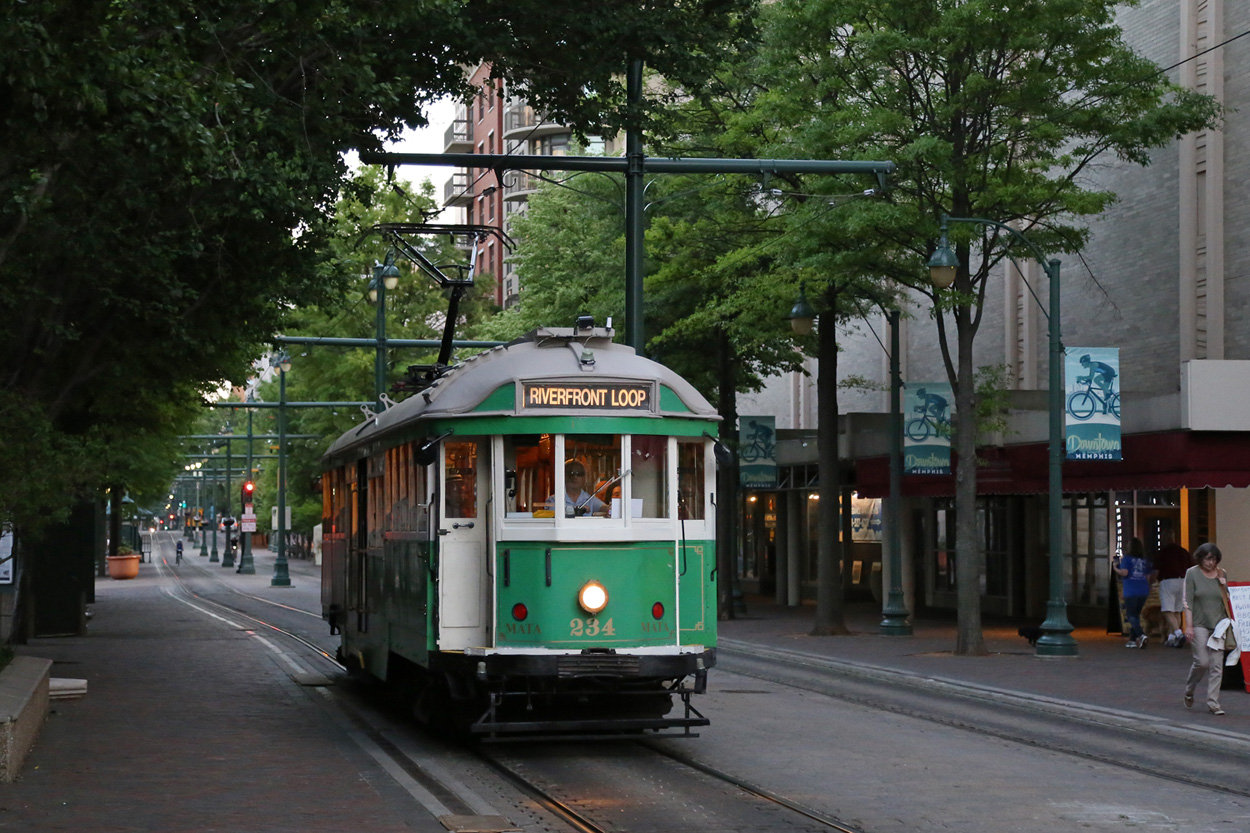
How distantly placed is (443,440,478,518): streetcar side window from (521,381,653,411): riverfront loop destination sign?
2.12ft

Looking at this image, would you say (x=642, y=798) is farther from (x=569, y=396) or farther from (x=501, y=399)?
(x=501, y=399)

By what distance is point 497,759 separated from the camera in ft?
43.3

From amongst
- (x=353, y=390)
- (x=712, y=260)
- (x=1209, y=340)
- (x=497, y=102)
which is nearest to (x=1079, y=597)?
(x=1209, y=340)

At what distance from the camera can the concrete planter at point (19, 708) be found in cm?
1169

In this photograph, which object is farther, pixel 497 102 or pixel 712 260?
pixel 497 102

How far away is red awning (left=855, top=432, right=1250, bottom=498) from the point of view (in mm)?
24703

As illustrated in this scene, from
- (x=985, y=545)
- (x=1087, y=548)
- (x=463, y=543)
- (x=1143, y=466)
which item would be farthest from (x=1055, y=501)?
(x=985, y=545)

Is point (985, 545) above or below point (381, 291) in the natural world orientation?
below

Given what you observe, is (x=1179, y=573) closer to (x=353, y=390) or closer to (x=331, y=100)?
(x=331, y=100)

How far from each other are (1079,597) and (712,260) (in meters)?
9.55

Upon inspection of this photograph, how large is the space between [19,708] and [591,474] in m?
4.66

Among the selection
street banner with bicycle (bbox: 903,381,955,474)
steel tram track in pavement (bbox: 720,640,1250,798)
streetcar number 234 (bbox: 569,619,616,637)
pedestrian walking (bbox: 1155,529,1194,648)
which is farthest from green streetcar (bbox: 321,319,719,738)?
street banner with bicycle (bbox: 903,381,955,474)

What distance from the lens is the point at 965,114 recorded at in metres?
24.1

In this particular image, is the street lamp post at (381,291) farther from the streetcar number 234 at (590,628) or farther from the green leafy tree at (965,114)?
the streetcar number 234 at (590,628)
